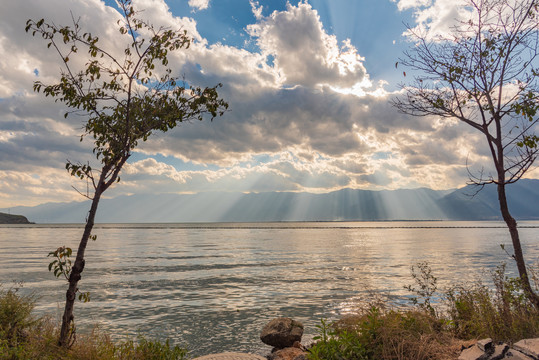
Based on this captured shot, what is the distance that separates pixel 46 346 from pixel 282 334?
9114mm

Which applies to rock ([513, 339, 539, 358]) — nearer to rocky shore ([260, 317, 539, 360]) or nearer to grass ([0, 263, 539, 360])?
rocky shore ([260, 317, 539, 360])

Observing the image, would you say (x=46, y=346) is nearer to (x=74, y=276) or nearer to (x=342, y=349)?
(x=74, y=276)

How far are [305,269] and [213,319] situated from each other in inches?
→ 933

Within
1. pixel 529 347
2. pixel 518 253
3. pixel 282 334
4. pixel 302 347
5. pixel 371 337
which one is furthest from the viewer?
pixel 282 334

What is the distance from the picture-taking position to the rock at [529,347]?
24.6ft

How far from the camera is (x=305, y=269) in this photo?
43.0 meters

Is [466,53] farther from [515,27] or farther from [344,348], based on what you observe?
[344,348]

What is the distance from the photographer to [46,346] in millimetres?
9852

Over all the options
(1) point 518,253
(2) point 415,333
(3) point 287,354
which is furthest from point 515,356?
(3) point 287,354

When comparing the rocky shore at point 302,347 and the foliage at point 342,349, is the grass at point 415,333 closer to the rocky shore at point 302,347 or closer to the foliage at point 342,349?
the foliage at point 342,349

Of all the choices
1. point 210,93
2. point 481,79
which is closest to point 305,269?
point 481,79

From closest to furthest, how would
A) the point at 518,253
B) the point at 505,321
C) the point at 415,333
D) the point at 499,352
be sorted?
the point at 499,352
the point at 415,333
the point at 505,321
the point at 518,253

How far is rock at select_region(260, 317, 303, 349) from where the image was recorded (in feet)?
51.0

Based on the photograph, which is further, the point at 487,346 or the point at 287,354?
the point at 287,354
